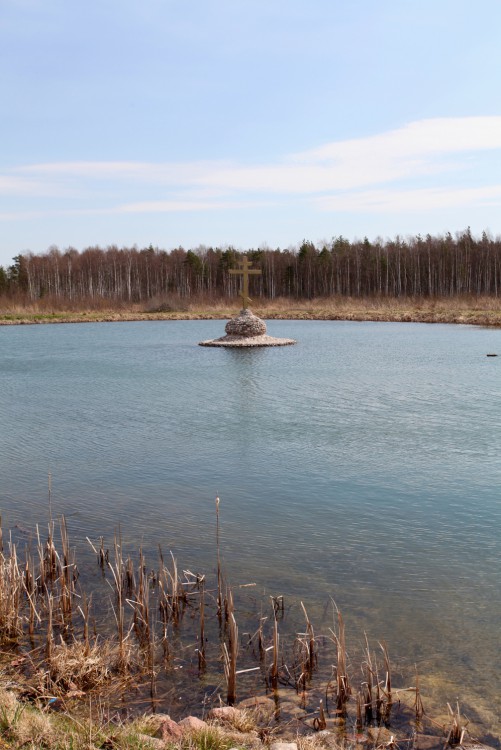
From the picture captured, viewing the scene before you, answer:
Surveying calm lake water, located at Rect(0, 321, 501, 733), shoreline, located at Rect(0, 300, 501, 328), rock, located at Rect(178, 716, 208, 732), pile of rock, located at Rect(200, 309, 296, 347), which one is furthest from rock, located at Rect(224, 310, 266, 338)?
rock, located at Rect(178, 716, 208, 732)

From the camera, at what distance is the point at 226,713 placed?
199 inches

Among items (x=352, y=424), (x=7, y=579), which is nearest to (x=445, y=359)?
(x=352, y=424)

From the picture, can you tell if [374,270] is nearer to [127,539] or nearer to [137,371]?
[137,371]

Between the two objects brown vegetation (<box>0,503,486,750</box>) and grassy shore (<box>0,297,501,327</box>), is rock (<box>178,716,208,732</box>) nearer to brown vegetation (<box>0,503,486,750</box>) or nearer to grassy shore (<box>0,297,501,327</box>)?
brown vegetation (<box>0,503,486,750</box>)

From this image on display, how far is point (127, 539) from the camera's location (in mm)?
9078

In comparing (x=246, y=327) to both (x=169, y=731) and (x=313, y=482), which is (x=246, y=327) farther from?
(x=169, y=731)

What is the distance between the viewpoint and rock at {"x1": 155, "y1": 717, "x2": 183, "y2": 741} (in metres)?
4.66

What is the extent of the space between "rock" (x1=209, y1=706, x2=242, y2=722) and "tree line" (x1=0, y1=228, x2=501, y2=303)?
8355 centimetres

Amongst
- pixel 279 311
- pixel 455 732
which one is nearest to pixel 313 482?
pixel 455 732

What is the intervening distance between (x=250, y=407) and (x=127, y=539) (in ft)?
34.1

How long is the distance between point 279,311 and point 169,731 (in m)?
61.3

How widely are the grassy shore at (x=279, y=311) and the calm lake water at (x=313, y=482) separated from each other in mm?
29720

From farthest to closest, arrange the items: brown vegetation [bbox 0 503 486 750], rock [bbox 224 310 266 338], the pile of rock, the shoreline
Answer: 1. the shoreline
2. rock [bbox 224 310 266 338]
3. the pile of rock
4. brown vegetation [bbox 0 503 486 750]

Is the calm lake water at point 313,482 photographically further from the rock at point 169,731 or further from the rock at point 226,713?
the rock at point 169,731
